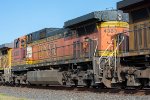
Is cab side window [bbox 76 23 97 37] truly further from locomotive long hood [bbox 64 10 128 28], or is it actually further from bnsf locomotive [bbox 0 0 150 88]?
locomotive long hood [bbox 64 10 128 28]

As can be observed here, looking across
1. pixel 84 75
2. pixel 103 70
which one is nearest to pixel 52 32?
pixel 84 75

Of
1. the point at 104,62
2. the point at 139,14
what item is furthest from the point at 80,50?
the point at 139,14

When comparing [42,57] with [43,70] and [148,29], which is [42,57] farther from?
[148,29]

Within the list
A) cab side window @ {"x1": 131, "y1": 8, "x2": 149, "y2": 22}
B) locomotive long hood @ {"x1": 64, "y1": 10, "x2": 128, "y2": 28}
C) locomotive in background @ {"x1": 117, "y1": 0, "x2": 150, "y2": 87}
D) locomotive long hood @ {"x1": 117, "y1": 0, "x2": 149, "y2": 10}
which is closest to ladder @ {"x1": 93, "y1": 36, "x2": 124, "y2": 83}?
locomotive in background @ {"x1": 117, "y1": 0, "x2": 150, "y2": 87}

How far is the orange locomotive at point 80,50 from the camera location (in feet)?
49.4

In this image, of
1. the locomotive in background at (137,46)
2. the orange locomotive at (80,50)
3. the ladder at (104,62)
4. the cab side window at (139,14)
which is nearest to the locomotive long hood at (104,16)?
the orange locomotive at (80,50)

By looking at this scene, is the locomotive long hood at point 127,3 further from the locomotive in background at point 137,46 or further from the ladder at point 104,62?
the ladder at point 104,62

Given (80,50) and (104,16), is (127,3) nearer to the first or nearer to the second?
(104,16)

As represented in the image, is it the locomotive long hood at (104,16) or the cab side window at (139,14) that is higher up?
the locomotive long hood at (104,16)

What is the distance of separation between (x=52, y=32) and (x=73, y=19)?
11.7 ft

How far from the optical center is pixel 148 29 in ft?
42.3

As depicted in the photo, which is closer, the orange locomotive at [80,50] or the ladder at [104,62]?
the ladder at [104,62]

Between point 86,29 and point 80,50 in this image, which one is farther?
point 80,50

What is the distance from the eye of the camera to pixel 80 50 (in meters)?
17.2
